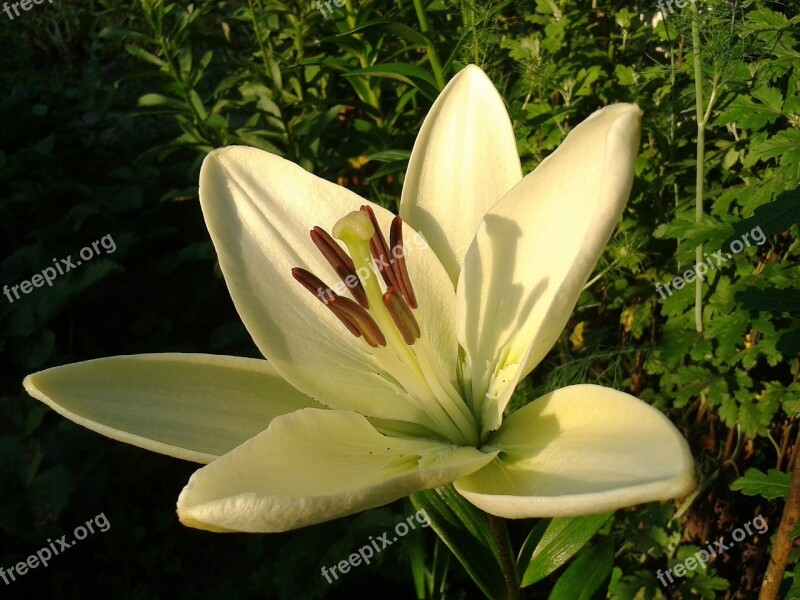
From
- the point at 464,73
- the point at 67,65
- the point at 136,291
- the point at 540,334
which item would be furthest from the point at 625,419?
the point at 67,65

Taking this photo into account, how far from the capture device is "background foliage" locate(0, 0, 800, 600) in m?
1.25

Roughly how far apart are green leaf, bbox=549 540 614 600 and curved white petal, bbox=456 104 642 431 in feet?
0.91

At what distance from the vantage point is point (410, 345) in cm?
82

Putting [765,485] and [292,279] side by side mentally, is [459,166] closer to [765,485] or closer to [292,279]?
[292,279]

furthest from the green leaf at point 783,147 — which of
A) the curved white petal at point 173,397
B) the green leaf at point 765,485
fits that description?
the curved white petal at point 173,397

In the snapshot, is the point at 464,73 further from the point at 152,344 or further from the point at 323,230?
the point at 152,344

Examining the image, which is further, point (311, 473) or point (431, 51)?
point (431, 51)

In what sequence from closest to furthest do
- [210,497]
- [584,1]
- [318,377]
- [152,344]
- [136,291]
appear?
[210,497] < [318,377] < [584,1] < [152,344] < [136,291]

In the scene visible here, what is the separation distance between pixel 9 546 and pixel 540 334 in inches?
66.3

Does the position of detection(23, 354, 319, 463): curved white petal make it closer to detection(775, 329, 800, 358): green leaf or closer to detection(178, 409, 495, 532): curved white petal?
detection(178, 409, 495, 532): curved white petal

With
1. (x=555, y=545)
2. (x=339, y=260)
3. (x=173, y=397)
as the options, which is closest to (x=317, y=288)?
(x=339, y=260)

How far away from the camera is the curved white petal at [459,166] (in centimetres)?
87

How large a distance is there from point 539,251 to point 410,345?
0.54ft

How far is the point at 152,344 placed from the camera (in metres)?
2.18
